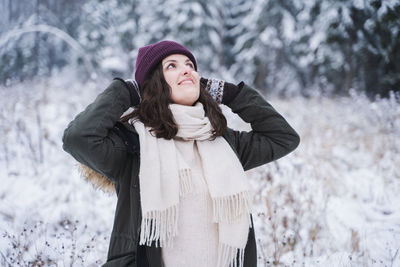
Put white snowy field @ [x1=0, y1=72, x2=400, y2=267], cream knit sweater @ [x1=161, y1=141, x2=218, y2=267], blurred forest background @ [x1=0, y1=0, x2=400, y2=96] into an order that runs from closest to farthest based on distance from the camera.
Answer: cream knit sweater @ [x1=161, y1=141, x2=218, y2=267] → white snowy field @ [x1=0, y1=72, x2=400, y2=267] → blurred forest background @ [x1=0, y1=0, x2=400, y2=96]

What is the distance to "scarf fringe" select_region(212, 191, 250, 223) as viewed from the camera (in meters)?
1.56

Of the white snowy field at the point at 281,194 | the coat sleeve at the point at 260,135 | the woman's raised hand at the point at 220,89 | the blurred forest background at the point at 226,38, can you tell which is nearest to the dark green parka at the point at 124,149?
the coat sleeve at the point at 260,135

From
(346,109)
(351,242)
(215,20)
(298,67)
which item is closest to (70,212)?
(351,242)

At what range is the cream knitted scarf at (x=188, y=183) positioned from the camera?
4.78 ft

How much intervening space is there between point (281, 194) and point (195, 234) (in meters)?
2.80

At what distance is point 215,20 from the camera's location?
15.8 m

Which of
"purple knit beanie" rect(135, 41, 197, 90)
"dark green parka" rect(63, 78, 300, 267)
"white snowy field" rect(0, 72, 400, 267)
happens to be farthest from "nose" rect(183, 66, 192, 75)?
"white snowy field" rect(0, 72, 400, 267)

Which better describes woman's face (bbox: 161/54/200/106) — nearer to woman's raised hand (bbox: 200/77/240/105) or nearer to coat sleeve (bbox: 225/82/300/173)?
woman's raised hand (bbox: 200/77/240/105)

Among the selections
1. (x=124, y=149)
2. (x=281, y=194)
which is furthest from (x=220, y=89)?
(x=281, y=194)

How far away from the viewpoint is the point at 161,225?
1444 mm

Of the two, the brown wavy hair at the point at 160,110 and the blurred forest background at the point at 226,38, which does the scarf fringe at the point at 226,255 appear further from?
the blurred forest background at the point at 226,38

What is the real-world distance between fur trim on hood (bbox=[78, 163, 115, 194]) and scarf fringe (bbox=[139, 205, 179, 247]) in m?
0.45

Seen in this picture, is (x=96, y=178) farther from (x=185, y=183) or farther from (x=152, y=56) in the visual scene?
(x=152, y=56)

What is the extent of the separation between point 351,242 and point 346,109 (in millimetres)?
4546
